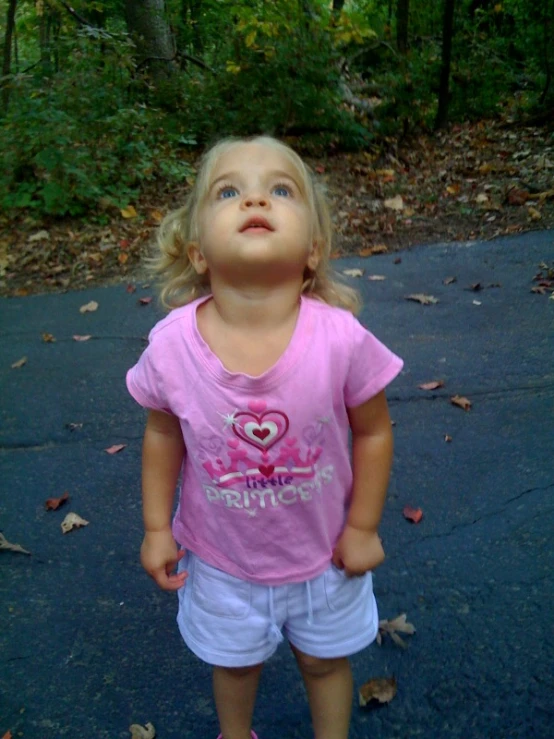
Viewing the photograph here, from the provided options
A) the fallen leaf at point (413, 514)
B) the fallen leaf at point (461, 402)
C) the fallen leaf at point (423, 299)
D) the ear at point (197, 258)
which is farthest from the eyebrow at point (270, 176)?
the fallen leaf at point (423, 299)

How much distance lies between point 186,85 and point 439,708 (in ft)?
27.1

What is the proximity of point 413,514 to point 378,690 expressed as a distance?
0.85m

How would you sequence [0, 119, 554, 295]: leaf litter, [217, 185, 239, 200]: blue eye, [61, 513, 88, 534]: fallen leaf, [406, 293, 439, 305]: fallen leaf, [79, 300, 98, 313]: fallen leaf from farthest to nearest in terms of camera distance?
[0, 119, 554, 295]: leaf litter
[79, 300, 98, 313]: fallen leaf
[406, 293, 439, 305]: fallen leaf
[61, 513, 88, 534]: fallen leaf
[217, 185, 239, 200]: blue eye

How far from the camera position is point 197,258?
1614mm

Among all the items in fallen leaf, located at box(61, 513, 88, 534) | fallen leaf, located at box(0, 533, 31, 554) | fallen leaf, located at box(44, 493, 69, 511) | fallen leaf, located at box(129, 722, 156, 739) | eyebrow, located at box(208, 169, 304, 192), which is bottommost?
fallen leaf, located at box(44, 493, 69, 511)

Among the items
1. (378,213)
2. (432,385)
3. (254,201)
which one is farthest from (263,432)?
(378,213)

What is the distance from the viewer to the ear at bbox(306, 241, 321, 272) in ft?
5.34

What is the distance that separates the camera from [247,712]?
1.80 meters

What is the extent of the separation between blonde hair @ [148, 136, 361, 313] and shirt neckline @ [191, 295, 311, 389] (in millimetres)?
219

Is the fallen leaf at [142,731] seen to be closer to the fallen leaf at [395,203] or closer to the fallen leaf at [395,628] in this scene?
the fallen leaf at [395,628]

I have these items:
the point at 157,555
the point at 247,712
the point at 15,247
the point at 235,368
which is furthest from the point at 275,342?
the point at 15,247

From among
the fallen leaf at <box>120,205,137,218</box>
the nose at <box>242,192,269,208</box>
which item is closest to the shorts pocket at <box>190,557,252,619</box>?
the nose at <box>242,192,269,208</box>

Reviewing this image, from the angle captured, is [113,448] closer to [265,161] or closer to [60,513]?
[60,513]

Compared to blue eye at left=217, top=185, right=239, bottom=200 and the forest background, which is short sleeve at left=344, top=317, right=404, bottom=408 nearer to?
blue eye at left=217, top=185, right=239, bottom=200
